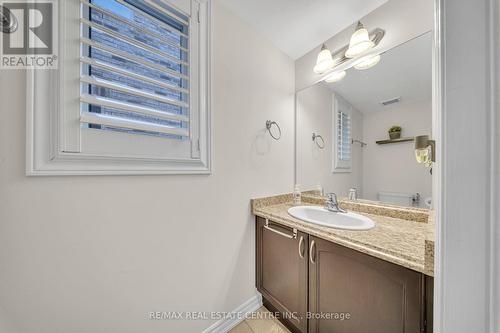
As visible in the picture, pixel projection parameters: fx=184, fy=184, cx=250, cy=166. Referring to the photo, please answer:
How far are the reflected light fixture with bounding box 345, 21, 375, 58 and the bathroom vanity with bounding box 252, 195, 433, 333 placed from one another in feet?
3.76

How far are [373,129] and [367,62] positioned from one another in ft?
1.64

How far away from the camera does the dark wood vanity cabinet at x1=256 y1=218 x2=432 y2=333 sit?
72cm

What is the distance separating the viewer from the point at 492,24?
30cm

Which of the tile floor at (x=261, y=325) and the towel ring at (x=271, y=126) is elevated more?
the towel ring at (x=271, y=126)

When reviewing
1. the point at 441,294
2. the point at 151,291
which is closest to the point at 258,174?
the point at 151,291

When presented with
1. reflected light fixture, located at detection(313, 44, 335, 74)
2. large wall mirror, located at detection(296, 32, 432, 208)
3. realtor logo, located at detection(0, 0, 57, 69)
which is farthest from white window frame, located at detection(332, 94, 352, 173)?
realtor logo, located at detection(0, 0, 57, 69)

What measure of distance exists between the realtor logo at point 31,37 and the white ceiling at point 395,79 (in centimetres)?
178

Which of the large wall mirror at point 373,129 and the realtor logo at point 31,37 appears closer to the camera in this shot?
the realtor logo at point 31,37

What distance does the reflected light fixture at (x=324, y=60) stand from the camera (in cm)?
154

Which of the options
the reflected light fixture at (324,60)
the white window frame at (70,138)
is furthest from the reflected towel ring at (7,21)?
the reflected light fixture at (324,60)

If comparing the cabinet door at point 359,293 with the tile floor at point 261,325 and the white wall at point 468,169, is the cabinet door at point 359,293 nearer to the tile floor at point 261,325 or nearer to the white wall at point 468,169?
the tile floor at point 261,325

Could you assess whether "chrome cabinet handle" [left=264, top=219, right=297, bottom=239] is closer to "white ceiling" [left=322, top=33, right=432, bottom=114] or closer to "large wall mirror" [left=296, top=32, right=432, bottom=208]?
"large wall mirror" [left=296, top=32, right=432, bottom=208]

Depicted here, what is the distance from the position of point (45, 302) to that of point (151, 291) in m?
0.41

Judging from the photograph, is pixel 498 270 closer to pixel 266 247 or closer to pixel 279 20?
pixel 266 247
